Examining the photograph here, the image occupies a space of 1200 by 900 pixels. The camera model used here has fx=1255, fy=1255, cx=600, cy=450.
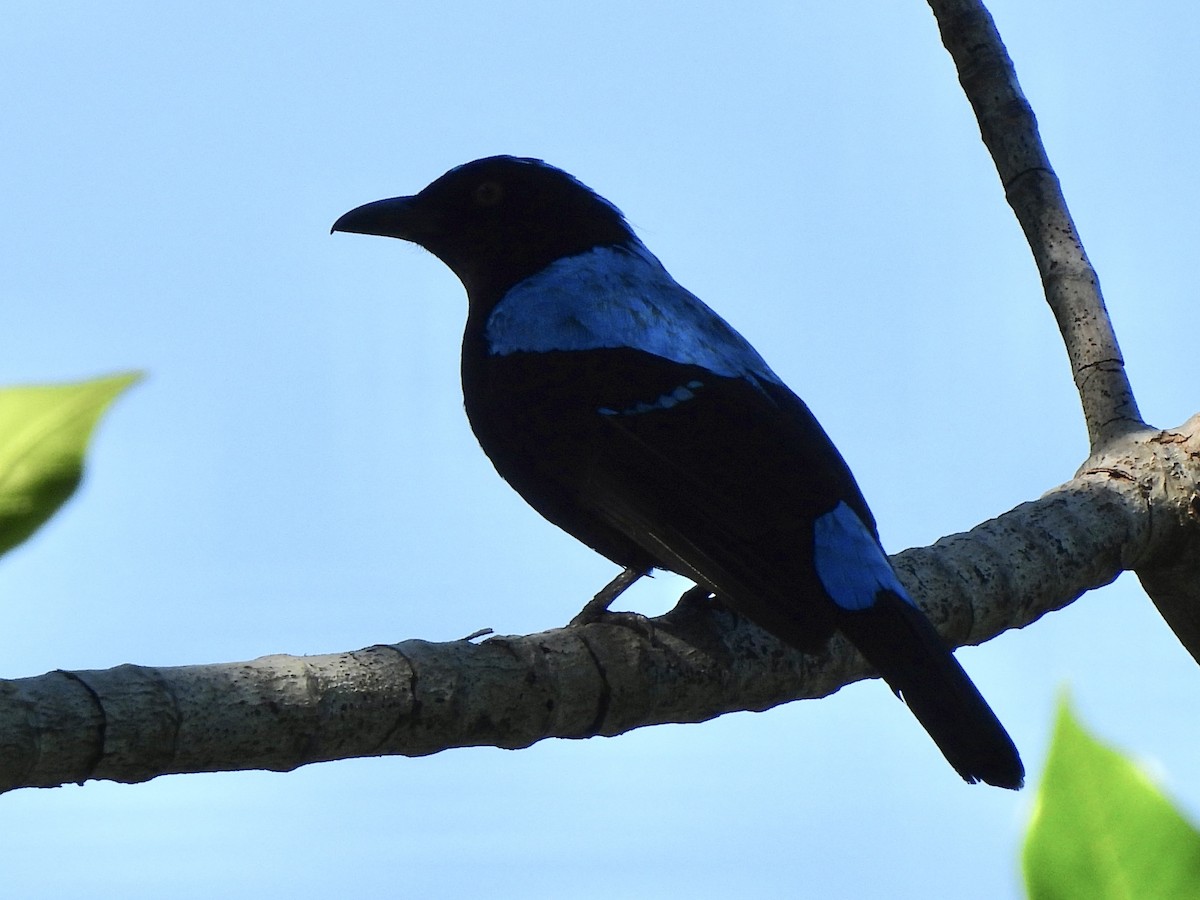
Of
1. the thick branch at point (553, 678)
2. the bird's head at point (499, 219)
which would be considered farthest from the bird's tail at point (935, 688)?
the bird's head at point (499, 219)

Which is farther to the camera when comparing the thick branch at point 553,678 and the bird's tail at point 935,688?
the bird's tail at point 935,688

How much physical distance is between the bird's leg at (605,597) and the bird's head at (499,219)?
1.39 meters

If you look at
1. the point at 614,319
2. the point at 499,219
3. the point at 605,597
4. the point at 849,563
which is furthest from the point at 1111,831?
the point at 499,219

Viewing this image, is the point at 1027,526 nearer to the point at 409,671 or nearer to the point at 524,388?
the point at 524,388

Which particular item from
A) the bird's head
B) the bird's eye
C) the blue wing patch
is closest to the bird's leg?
the blue wing patch

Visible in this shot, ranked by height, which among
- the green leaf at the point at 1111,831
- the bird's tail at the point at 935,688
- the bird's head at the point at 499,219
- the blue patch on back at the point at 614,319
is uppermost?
the bird's head at the point at 499,219

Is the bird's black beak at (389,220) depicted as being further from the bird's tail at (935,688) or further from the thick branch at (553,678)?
the bird's tail at (935,688)

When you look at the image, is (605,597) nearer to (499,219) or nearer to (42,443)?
(499,219)

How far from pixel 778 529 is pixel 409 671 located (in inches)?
39.9

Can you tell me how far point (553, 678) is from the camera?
288 cm

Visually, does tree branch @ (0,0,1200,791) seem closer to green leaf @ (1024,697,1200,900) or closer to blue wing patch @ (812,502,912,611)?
blue wing patch @ (812,502,912,611)

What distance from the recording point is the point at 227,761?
2367 mm

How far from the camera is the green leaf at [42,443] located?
1068mm

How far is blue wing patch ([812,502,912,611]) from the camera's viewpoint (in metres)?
3.04
